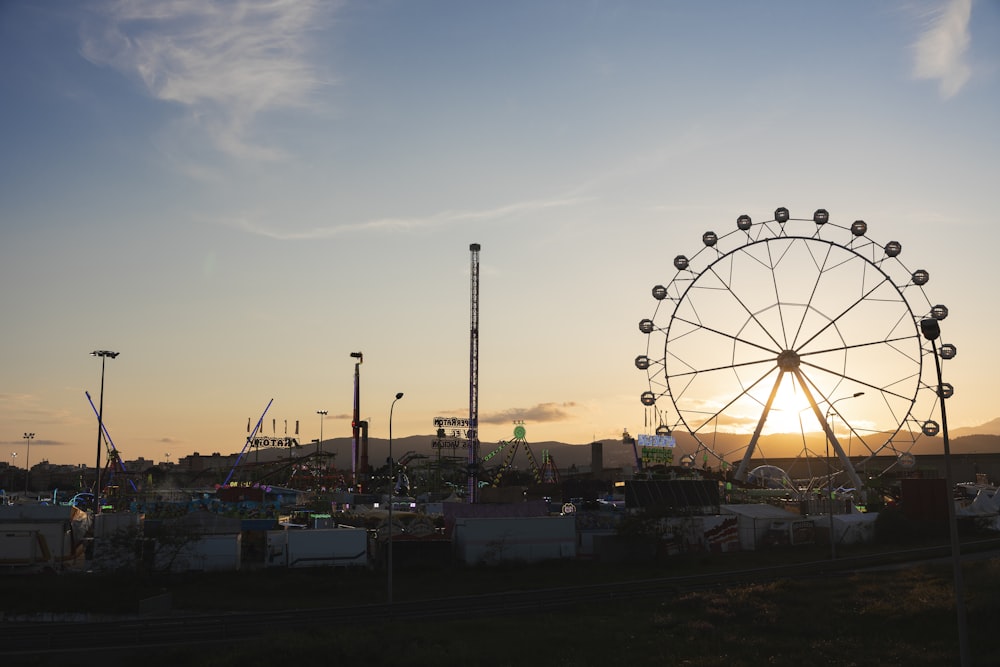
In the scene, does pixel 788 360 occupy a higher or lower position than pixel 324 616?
higher

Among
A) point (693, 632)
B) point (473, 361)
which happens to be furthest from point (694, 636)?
point (473, 361)

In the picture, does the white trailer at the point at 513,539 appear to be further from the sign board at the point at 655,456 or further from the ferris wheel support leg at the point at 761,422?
the sign board at the point at 655,456

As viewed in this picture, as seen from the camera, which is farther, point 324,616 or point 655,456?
point 655,456

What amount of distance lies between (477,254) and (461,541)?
8326 centimetres

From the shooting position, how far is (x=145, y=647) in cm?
3609

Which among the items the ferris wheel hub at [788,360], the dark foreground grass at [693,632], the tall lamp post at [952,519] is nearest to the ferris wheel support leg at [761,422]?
the ferris wheel hub at [788,360]

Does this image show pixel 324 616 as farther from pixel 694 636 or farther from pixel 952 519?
pixel 952 519

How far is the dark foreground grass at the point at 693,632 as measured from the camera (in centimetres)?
3366

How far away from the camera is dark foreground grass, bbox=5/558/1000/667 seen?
110 feet

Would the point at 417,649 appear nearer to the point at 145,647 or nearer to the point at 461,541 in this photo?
the point at 145,647

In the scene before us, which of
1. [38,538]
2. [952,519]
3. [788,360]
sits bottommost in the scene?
[38,538]

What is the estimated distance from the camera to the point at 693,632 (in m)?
38.8

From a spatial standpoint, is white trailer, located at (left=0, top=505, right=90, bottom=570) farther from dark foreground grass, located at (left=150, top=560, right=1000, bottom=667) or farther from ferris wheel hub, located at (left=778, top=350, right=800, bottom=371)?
ferris wheel hub, located at (left=778, top=350, right=800, bottom=371)

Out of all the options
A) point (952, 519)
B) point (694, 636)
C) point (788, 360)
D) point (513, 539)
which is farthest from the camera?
point (788, 360)
